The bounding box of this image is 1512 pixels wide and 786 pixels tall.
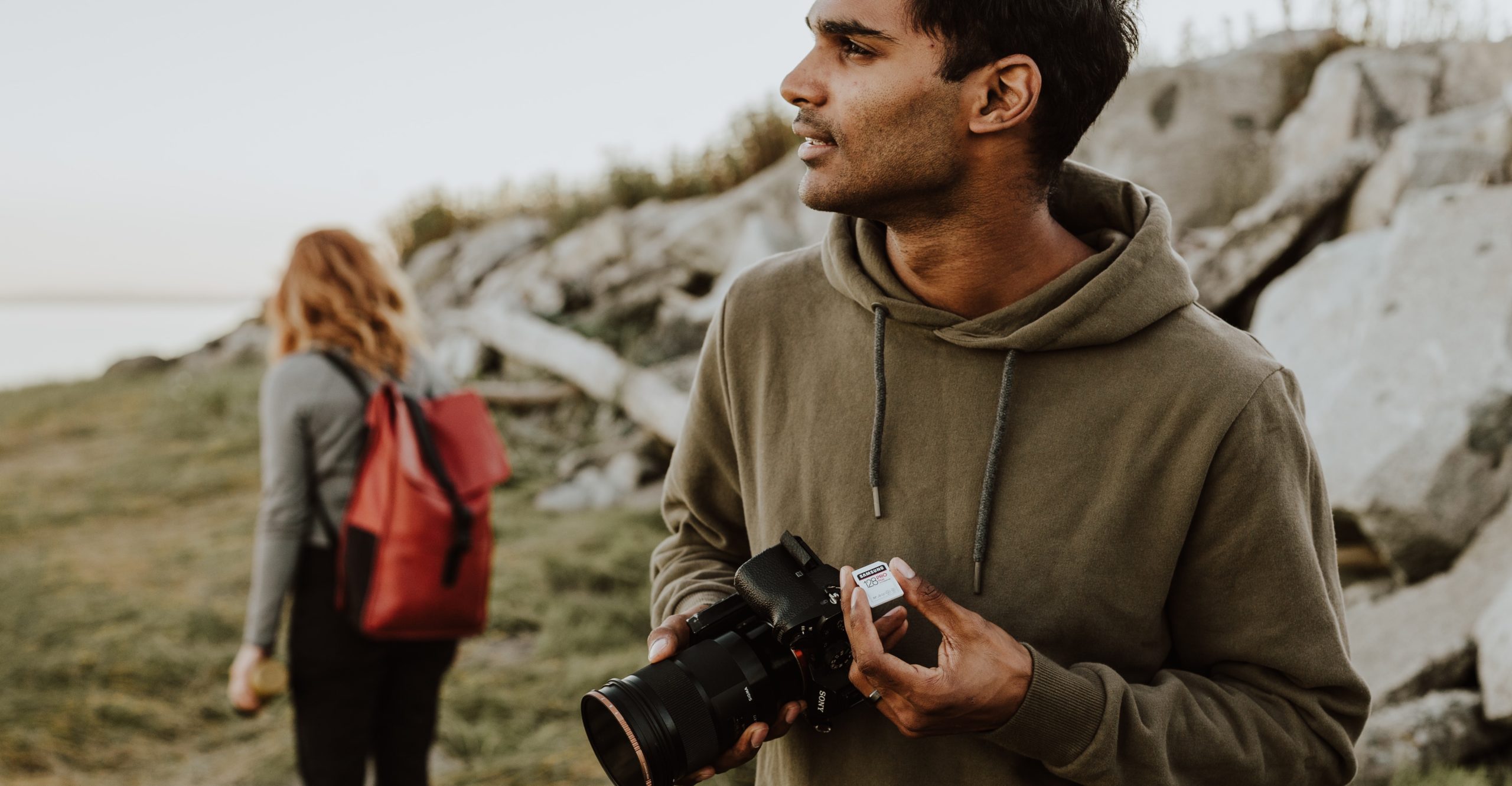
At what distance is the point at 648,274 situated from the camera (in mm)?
9078

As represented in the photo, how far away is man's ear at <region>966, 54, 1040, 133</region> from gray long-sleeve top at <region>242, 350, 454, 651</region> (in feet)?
6.57

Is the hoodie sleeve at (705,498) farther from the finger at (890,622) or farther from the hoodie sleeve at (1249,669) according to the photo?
the hoodie sleeve at (1249,669)

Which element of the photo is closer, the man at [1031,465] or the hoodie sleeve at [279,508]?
the man at [1031,465]

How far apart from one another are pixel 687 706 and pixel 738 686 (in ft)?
0.25

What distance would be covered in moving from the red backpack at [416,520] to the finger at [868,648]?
179 centimetres

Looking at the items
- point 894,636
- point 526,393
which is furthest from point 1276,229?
point 526,393

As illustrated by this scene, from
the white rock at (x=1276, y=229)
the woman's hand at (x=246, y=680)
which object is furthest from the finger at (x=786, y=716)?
the white rock at (x=1276, y=229)

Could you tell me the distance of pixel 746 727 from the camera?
144cm

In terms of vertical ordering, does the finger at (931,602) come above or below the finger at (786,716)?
above

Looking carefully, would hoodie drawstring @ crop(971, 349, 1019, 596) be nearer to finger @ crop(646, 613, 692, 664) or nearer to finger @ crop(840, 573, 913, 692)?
finger @ crop(840, 573, 913, 692)

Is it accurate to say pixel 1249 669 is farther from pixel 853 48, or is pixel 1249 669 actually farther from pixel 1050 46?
pixel 853 48

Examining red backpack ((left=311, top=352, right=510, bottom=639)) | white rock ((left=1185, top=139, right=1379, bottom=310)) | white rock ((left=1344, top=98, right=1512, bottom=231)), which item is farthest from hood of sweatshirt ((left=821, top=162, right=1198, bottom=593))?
white rock ((left=1344, top=98, right=1512, bottom=231))

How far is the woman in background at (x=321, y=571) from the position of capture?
277cm

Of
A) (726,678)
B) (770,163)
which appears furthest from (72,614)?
(770,163)
